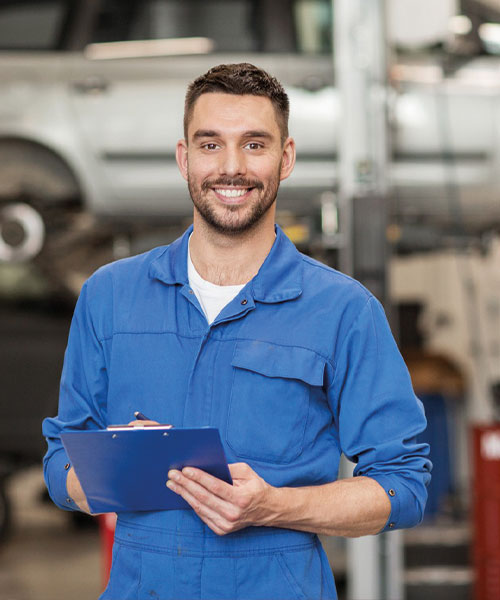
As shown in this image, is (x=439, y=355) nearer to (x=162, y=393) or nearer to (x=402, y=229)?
(x=402, y=229)

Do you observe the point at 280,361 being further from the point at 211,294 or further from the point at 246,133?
the point at 246,133

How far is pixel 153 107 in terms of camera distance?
353 cm

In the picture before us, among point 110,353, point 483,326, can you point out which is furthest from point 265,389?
point 483,326

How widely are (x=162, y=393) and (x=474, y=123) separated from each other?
2.60 m

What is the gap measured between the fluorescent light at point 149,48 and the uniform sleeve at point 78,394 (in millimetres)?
2228

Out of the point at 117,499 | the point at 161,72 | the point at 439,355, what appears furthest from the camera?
the point at 439,355

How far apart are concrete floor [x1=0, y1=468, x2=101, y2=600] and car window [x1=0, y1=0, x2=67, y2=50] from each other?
8.30ft

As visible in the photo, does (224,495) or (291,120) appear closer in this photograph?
(224,495)

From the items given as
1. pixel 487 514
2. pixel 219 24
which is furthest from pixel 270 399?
pixel 487 514

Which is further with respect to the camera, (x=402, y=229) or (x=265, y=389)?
(x=402, y=229)

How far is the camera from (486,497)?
4141 mm

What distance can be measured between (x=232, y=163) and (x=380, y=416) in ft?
1.53

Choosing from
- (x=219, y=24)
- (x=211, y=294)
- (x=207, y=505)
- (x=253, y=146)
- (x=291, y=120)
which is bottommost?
(x=207, y=505)

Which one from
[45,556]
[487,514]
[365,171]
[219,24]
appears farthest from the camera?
[45,556]
